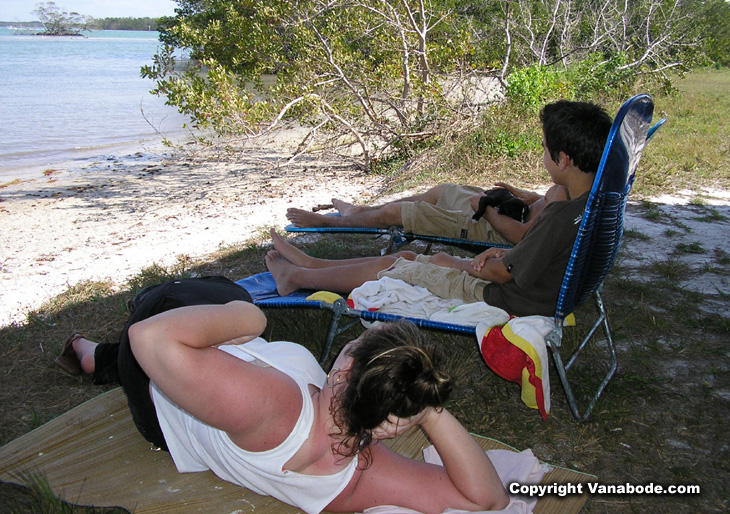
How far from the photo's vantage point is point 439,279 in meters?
2.89

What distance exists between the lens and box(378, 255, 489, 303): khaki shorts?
2770mm

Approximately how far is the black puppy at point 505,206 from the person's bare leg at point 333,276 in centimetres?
79

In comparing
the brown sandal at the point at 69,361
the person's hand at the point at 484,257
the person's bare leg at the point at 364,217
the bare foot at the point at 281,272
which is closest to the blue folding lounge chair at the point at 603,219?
the person's hand at the point at 484,257

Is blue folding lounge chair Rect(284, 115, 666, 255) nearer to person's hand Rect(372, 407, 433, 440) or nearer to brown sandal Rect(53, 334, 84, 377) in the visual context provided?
brown sandal Rect(53, 334, 84, 377)

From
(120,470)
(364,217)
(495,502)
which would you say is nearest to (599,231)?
(495,502)

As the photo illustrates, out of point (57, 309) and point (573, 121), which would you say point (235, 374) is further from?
point (57, 309)

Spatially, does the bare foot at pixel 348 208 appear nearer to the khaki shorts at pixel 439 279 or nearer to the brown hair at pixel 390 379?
the khaki shorts at pixel 439 279

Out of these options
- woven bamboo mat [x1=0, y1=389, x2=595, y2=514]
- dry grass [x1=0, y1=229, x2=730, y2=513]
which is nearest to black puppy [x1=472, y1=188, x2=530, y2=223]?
dry grass [x1=0, y1=229, x2=730, y2=513]

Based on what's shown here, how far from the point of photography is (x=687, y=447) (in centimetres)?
221

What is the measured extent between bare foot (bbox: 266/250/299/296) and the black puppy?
1.25 meters

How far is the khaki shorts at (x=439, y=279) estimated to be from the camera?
9.09ft

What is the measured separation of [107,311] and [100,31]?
387ft

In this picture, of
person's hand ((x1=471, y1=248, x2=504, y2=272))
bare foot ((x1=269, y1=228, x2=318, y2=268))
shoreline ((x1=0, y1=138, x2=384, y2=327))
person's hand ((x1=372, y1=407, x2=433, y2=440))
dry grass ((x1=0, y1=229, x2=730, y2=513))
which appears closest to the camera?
person's hand ((x1=372, y1=407, x2=433, y2=440))

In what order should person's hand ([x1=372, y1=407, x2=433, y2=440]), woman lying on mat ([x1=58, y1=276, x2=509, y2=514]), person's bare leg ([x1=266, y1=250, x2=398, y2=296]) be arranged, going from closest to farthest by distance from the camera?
woman lying on mat ([x1=58, y1=276, x2=509, y2=514]), person's hand ([x1=372, y1=407, x2=433, y2=440]), person's bare leg ([x1=266, y1=250, x2=398, y2=296])
